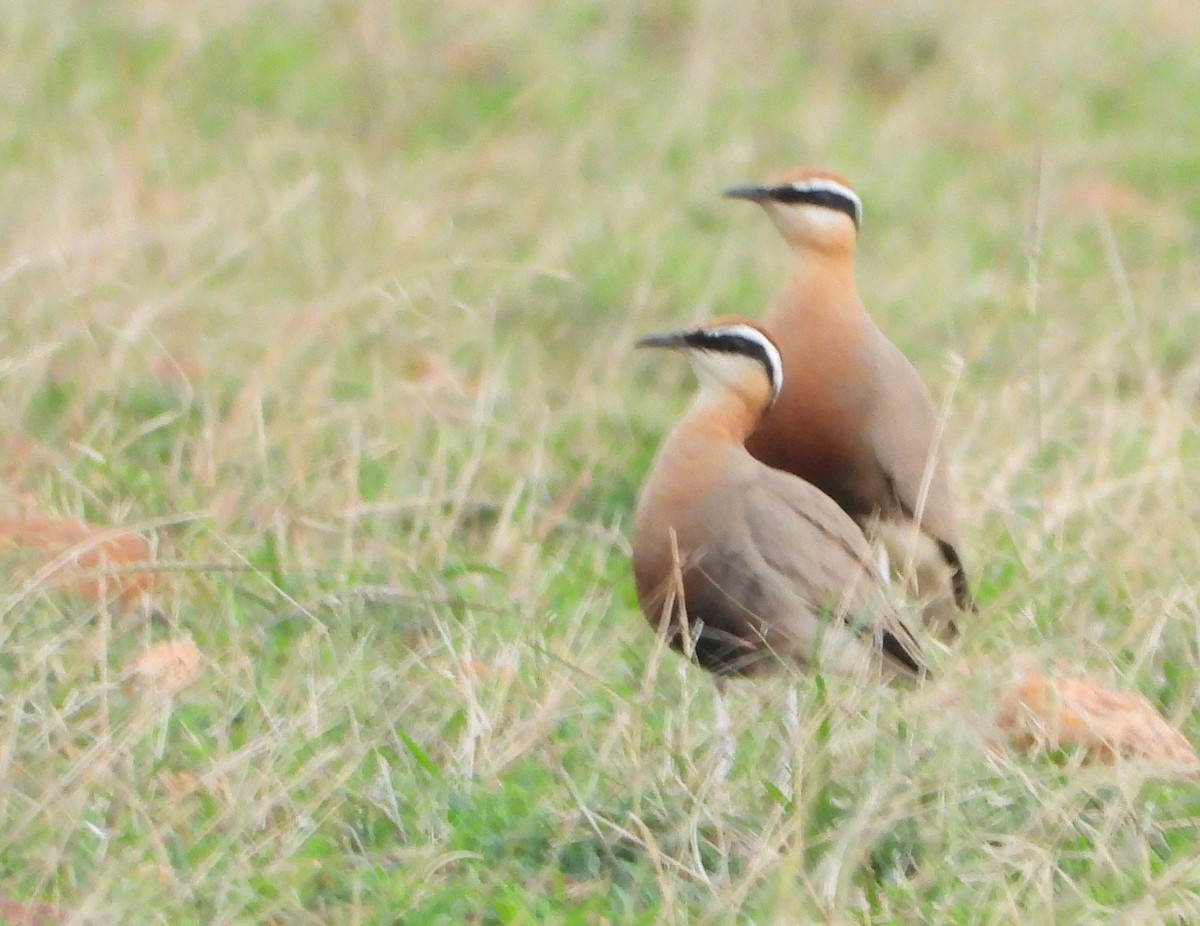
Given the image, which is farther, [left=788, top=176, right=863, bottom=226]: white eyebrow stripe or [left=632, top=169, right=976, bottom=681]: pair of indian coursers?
[left=788, top=176, right=863, bottom=226]: white eyebrow stripe

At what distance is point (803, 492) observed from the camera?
15.7ft

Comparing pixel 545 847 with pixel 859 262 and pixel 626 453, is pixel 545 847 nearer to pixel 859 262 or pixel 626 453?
pixel 626 453

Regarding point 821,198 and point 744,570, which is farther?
point 821,198

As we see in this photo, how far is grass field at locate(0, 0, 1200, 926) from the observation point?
388 cm

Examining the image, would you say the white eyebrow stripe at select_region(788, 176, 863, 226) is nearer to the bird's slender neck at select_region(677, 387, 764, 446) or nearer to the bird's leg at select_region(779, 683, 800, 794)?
the bird's slender neck at select_region(677, 387, 764, 446)

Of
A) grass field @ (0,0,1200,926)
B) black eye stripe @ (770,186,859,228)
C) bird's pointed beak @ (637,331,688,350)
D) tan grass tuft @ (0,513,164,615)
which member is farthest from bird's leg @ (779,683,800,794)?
black eye stripe @ (770,186,859,228)

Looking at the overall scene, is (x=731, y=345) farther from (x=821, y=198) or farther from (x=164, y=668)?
(x=164, y=668)

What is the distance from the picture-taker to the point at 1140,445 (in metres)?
6.24

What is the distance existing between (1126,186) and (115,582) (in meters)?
5.42

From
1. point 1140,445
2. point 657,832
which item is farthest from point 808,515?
point 1140,445

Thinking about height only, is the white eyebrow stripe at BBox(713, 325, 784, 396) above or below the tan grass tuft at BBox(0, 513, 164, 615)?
above

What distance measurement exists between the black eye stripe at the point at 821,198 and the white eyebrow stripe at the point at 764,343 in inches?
22.3

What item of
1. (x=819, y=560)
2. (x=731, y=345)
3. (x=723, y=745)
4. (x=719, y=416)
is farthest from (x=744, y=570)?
(x=723, y=745)

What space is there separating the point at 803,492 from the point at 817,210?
2.73 ft
